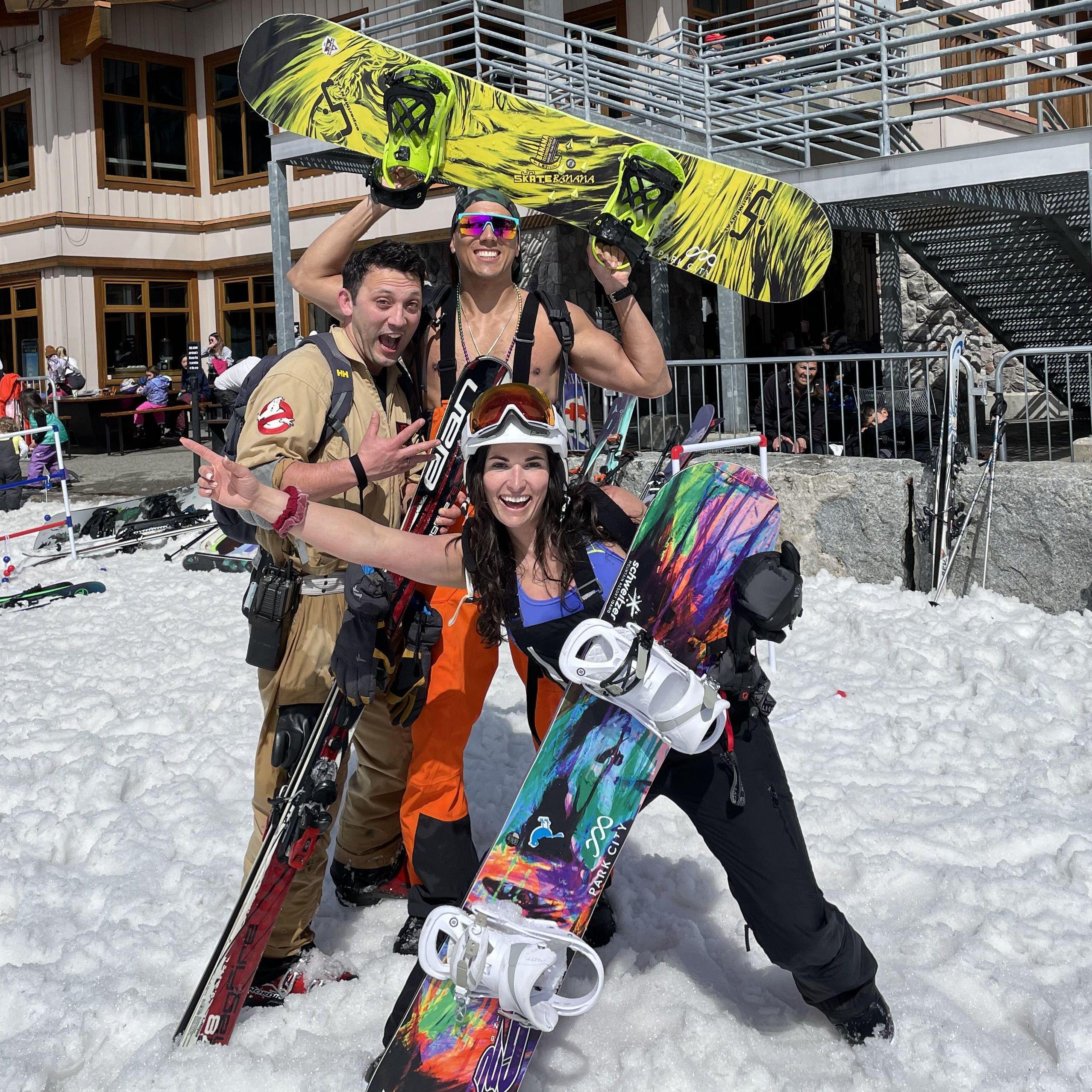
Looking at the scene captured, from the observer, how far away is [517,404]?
2490 mm

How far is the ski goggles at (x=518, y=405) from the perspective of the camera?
249 centimetres

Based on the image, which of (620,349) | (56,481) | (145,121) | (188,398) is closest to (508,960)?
(620,349)

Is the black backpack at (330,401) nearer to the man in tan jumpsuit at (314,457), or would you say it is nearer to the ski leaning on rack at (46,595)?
the man in tan jumpsuit at (314,457)

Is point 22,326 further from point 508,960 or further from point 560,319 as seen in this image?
point 508,960

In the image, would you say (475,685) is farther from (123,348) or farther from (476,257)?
(123,348)

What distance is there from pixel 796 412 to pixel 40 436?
33.0 feet

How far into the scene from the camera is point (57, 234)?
59.1ft


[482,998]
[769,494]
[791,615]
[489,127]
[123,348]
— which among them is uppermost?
[123,348]

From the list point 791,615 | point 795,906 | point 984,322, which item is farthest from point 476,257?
point 984,322

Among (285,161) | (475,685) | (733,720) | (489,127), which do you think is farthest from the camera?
(285,161)

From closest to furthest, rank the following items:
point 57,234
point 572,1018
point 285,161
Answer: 1. point 572,1018
2. point 285,161
3. point 57,234

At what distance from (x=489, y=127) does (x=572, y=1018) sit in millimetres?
3764

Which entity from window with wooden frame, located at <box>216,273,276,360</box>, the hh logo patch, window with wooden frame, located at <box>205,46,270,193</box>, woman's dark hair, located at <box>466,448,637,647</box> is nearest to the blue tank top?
woman's dark hair, located at <box>466,448,637,647</box>

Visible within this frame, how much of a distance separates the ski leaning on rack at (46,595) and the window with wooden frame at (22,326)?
11906mm
